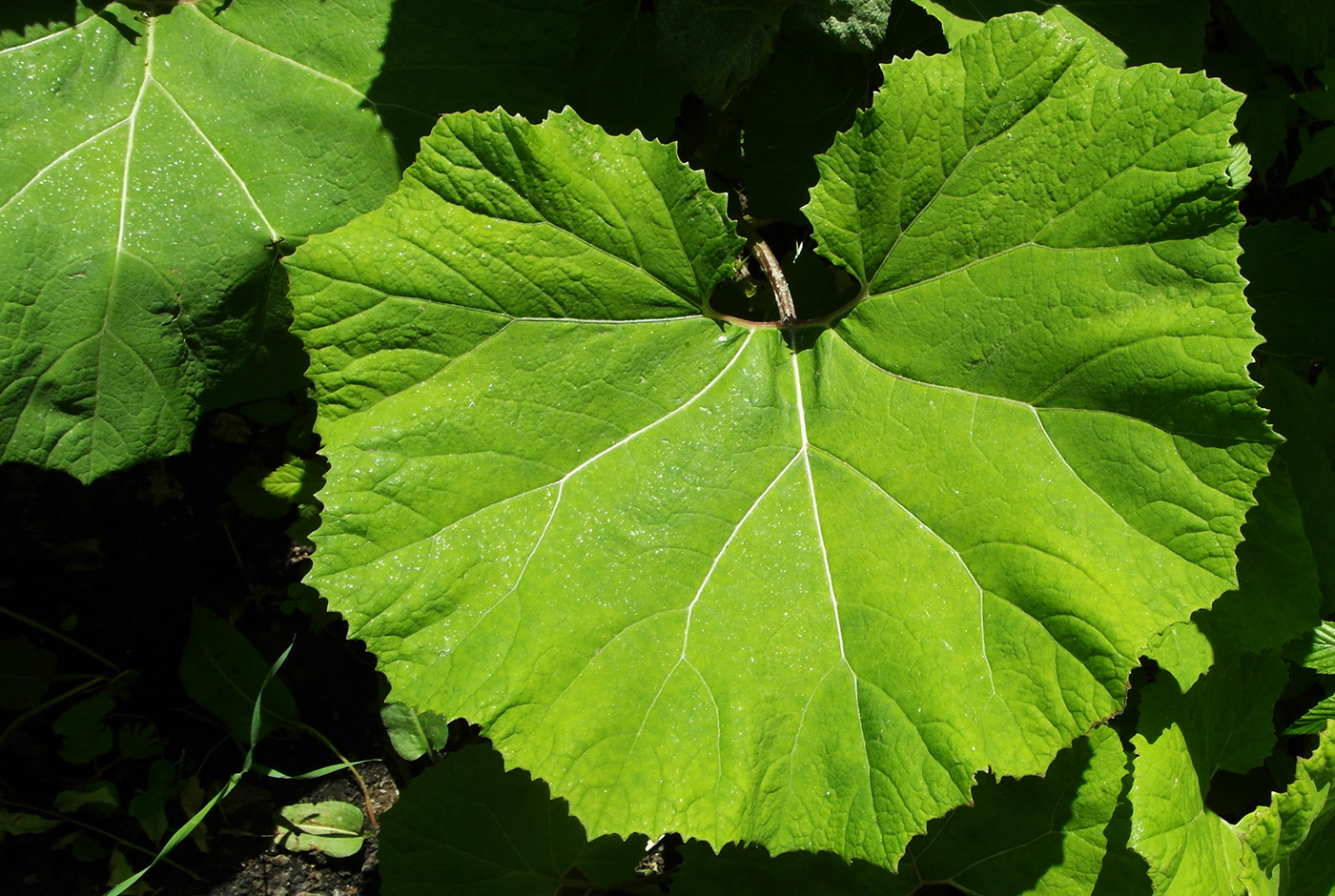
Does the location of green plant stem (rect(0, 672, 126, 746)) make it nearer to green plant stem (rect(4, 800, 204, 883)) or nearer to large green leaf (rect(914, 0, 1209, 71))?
green plant stem (rect(4, 800, 204, 883))

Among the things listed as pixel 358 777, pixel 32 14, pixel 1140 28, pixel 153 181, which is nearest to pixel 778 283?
pixel 1140 28

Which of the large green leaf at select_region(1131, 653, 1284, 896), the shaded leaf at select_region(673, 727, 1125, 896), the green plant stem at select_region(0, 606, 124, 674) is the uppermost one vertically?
the large green leaf at select_region(1131, 653, 1284, 896)

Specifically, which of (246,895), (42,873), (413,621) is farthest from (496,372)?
(42,873)

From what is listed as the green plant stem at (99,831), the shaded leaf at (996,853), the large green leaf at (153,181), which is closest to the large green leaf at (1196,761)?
the shaded leaf at (996,853)

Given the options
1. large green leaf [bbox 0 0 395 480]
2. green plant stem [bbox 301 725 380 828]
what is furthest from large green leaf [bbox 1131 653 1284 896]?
large green leaf [bbox 0 0 395 480]

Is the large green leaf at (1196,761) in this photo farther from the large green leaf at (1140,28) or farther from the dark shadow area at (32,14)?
the dark shadow area at (32,14)
